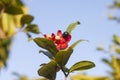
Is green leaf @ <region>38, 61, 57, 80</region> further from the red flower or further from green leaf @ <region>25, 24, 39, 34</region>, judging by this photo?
green leaf @ <region>25, 24, 39, 34</region>

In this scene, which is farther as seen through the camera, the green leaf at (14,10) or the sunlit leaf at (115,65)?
the sunlit leaf at (115,65)

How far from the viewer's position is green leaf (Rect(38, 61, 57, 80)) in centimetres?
135

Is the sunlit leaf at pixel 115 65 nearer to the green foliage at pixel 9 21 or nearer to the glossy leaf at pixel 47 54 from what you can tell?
the green foliage at pixel 9 21

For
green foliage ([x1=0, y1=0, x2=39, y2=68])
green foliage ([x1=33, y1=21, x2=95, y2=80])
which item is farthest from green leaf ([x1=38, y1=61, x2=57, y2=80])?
green foliage ([x1=0, y1=0, x2=39, y2=68])

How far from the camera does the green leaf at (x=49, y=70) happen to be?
4.44 feet

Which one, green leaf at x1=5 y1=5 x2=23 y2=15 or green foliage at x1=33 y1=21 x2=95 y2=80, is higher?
green leaf at x1=5 y1=5 x2=23 y2=15

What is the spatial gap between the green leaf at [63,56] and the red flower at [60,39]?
0.13 ft

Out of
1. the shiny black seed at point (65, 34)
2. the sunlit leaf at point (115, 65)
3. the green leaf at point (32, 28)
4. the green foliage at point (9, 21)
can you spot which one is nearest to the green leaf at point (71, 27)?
the shiny black seed at point (65, 34)

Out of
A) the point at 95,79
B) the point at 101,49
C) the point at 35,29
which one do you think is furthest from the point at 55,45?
the point at 101,49

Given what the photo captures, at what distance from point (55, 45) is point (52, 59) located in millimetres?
60

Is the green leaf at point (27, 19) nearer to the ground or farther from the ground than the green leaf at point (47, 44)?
farther from the ground

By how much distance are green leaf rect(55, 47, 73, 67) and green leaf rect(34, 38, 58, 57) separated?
0.04 m

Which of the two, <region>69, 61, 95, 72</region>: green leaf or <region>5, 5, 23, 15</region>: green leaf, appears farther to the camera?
<region>5, 5, 23, 15</region>: green leaf

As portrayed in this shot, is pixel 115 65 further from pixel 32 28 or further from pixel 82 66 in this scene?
pixel 82 66
